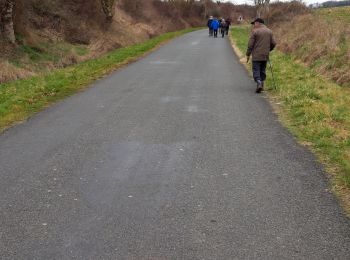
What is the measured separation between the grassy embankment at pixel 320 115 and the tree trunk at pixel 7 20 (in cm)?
1158

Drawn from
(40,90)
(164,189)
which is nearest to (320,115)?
(164,189)

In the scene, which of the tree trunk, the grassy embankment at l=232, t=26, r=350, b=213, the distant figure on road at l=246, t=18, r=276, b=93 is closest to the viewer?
the grassy embankment at l=232, t=26, r=350, b=213

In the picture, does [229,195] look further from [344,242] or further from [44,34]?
[44,34]

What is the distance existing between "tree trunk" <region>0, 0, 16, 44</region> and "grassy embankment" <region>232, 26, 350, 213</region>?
1158 cm

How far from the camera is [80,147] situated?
23.9ft

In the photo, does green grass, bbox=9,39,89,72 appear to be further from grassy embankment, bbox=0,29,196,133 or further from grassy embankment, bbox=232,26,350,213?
grassy embankment, bbox=232,26,350,213

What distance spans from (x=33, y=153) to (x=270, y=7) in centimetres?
4342

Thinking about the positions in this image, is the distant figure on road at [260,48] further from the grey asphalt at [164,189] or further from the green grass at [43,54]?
the green grass at [43,54]

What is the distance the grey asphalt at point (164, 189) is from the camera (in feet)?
13.8

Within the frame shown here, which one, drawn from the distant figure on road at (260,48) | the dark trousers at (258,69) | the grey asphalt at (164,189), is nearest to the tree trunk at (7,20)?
the grey asphalt at (164,189)

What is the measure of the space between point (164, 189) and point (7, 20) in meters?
16.8

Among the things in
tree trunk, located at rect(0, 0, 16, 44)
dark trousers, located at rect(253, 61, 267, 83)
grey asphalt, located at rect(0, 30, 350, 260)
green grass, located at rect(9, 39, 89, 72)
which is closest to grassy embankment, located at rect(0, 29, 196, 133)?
grey asphalt, located at rect(0, 30, 350, 260)

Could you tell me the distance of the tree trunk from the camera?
1970 centimetres

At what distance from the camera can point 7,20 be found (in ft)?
64.9
